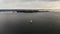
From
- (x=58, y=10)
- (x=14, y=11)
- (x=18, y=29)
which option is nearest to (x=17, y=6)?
(x=14, y=11)

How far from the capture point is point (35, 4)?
2.25 feet

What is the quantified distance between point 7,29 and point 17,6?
0.56 ft

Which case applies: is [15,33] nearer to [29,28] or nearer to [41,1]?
[29,28]

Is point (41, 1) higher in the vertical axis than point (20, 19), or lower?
higher

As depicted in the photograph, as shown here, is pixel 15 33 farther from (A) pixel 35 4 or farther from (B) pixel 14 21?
(A) pixel 35 4

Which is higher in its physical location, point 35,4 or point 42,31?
point 35,4

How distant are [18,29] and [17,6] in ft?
0.52

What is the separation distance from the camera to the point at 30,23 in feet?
2.07

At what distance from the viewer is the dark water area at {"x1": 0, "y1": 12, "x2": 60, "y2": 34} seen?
625mm

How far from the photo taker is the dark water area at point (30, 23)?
625 millimetres

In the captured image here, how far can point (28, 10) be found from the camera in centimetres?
62

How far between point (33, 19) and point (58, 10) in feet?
0.57

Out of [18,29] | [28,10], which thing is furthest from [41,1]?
[18,29]

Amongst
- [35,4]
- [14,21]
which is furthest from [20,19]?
[35,4]
